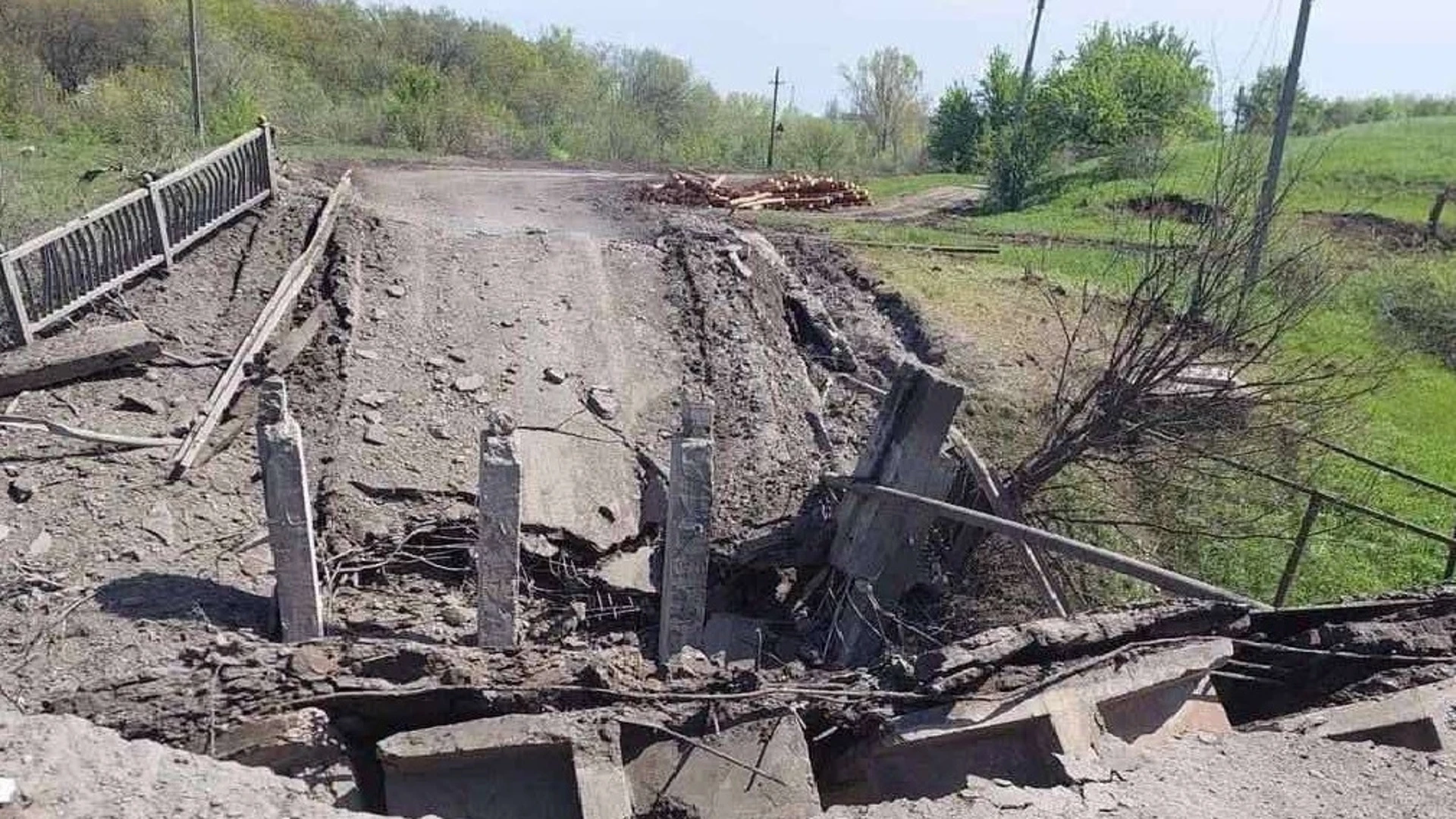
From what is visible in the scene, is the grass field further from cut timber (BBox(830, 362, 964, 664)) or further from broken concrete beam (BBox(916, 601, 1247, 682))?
broken concrete beam (BBox(916, 601, 1247, 682))

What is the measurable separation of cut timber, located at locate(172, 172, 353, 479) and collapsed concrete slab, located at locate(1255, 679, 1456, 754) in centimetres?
754

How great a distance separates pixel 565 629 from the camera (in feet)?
23.0

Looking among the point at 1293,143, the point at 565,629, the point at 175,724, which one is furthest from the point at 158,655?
the point at 1293,143

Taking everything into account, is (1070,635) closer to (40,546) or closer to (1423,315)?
(40,546)

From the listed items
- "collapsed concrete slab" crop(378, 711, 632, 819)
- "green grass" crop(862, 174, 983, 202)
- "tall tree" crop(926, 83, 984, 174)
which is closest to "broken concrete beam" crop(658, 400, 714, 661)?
"collapsed concrete slab" crop(378, 711, 632, 819)

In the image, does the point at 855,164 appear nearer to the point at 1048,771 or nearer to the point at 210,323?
the point at 210,323

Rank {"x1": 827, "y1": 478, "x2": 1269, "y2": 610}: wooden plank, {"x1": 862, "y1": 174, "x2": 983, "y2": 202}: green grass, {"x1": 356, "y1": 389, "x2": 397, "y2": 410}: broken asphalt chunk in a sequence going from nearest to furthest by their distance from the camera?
{"x1": 827, "y1": 478, "x2": 1269, "y2": 610}: wooden plank
{"x1": 356, "y1": 389, "x2": 397, "y2": 410}: broken asphalt chunk
{"x1": 862, "y1": 174, "x2": 983, "y2": 202}: green grass

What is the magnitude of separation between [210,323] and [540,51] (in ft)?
129

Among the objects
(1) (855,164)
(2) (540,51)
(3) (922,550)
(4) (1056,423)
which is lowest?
(3) (922,550)

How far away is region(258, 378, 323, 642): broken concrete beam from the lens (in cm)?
565

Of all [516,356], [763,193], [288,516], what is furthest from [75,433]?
[763,193]

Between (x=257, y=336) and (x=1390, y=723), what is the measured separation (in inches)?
374

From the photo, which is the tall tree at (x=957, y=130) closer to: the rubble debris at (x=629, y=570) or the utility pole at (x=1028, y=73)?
the utility pole at (x=1028, y=73)

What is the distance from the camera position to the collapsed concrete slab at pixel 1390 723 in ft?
16.0
